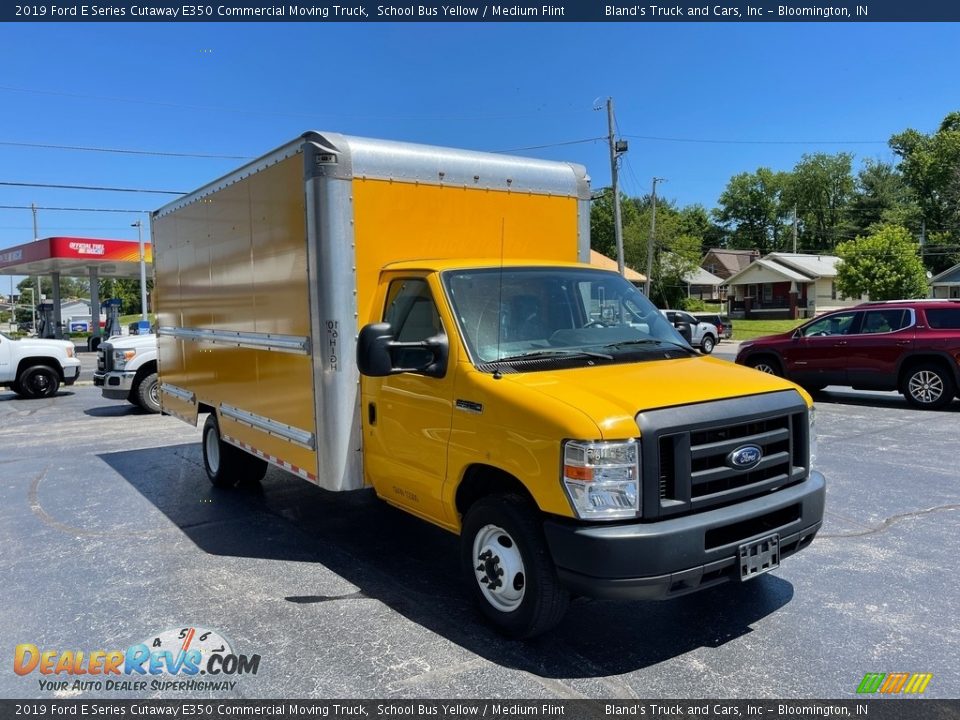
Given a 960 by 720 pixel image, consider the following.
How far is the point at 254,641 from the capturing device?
406 centimetres

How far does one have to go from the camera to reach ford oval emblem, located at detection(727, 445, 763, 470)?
367cm

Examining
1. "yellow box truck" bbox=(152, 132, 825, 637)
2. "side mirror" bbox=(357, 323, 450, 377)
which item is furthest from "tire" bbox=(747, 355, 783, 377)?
"side mirror" bbox=(357, 323, 450, 377)

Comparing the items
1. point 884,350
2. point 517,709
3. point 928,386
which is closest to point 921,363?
point 928,386

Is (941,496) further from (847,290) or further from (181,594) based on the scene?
(847,290)

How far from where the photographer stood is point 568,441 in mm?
3408

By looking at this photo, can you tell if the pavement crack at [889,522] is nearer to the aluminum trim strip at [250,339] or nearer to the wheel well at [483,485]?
the wheel well at [483,485]

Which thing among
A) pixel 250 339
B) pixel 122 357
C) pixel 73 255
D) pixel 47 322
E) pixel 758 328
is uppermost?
pixel 73 255

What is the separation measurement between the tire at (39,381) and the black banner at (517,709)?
16215 mm

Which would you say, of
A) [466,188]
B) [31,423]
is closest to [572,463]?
[466,188]

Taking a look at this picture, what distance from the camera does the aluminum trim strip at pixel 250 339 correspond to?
525 cm

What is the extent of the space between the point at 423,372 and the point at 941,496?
5.31 m

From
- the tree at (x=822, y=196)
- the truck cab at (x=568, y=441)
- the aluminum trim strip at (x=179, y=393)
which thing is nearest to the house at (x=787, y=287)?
the tree at (x=822, y=196)

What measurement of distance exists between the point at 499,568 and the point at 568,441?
1000mm

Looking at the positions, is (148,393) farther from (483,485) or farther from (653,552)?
(653,552)
